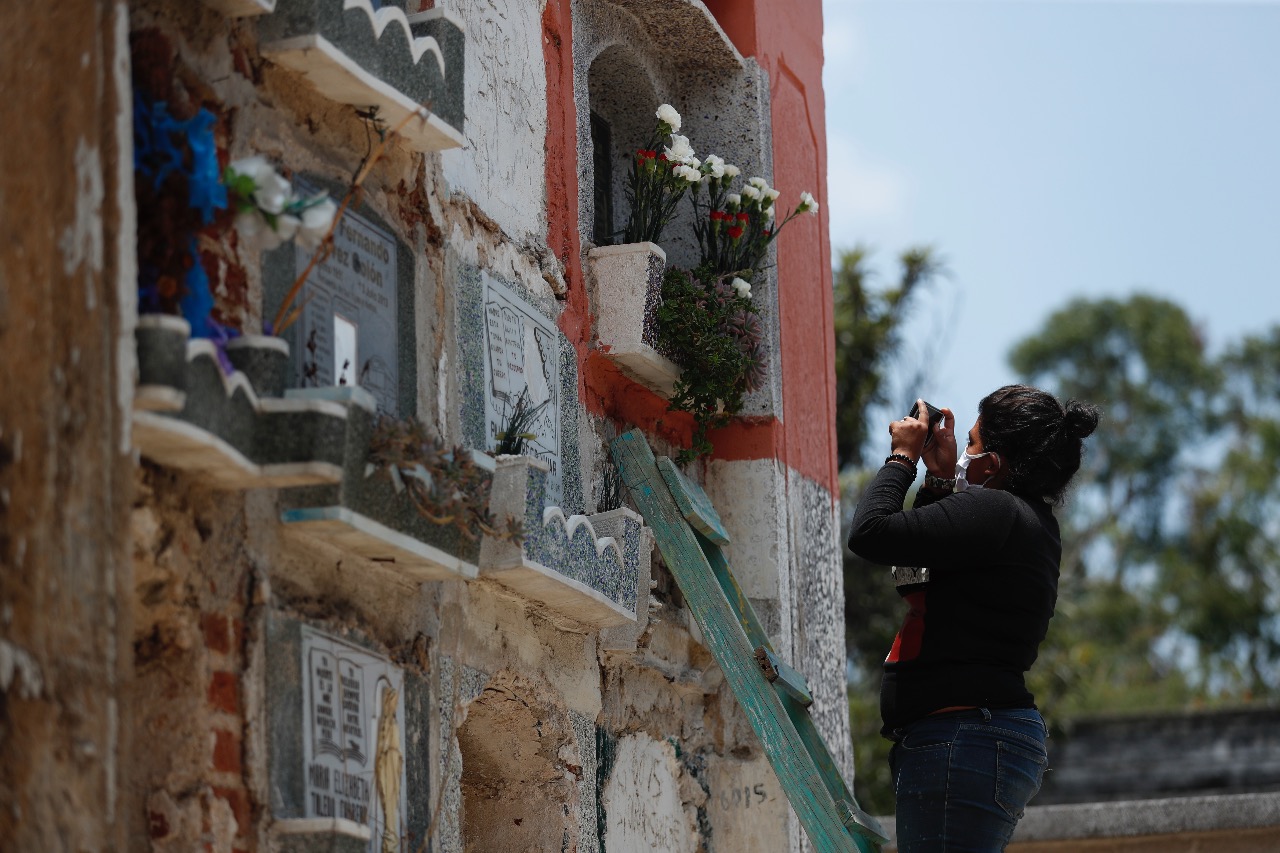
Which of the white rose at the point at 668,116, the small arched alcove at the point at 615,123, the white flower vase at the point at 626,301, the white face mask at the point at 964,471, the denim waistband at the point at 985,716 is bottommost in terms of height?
the denim waistband at the point at 985,716

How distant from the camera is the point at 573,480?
18.1 feet

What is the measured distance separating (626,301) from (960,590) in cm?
150

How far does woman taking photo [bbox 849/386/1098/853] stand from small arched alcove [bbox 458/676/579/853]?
3.06 ft

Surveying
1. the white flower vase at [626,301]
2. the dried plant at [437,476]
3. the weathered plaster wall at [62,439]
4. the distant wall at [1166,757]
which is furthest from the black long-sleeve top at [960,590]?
the distant wall at [1166,757]

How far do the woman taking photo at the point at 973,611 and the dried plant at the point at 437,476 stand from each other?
104 cm

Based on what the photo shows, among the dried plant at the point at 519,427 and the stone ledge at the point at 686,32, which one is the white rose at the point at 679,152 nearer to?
the stone ledge at the point at 686,32

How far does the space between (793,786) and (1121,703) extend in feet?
65.2

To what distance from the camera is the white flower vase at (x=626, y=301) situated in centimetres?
579

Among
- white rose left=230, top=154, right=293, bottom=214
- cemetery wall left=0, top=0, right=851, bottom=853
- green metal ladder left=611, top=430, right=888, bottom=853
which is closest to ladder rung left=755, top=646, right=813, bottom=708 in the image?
green metal ladder left=611, top=430, right=888, bottom=853

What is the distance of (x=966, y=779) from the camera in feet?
15.5

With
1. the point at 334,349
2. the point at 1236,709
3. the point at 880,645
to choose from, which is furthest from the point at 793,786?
the point at 1236,709

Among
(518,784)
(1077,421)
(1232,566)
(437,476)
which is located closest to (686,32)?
(1077,421)

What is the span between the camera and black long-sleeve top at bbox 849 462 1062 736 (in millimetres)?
4762

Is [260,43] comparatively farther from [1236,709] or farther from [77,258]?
[1236,709]
